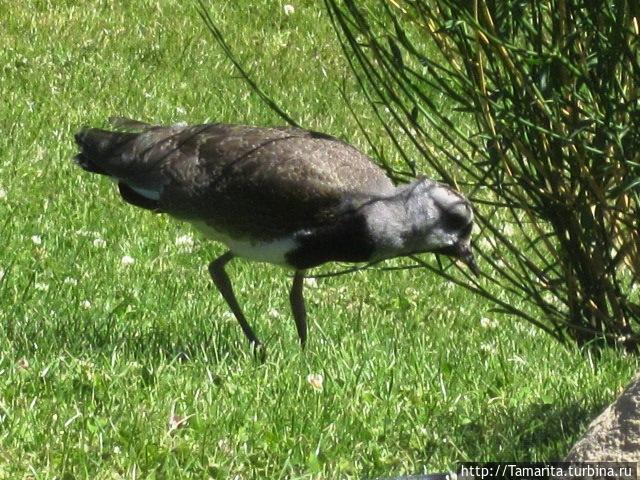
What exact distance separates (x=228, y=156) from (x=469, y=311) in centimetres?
200

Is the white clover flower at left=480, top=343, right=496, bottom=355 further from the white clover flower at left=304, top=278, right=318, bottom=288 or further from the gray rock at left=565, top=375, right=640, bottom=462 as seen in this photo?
the gray rock at left=565, top=375, right=640, bottom=462

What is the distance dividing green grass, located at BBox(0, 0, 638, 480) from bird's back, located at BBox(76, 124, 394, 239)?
546 millimetres

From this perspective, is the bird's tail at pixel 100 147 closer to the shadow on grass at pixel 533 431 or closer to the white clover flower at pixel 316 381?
the white clover flower at pixel 316 381

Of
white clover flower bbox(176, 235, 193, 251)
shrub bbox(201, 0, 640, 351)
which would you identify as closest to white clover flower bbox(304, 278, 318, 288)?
white clover flower bbox(176, 235, 193, 251)

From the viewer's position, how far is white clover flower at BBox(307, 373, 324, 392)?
545 cm

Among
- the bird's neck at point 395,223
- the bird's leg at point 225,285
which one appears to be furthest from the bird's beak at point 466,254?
the bird's leg at point 225,285

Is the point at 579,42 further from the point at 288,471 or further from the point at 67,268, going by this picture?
the point at 67,268

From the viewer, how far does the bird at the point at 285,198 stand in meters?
6.36

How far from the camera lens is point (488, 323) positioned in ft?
25.0

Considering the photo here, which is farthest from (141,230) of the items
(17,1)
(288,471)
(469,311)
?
(17,1)

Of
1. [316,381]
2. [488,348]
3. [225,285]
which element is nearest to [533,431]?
[316,381]

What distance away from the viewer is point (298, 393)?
536cm

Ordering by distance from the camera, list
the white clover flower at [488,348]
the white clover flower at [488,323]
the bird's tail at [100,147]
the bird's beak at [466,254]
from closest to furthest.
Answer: the white clover flower at [488,348] < the bird's beak at [466,254] < the bird's tail at [100,147] < the white clover flower at [488,323]

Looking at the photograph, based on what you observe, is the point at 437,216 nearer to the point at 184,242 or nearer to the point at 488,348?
the point at 488,348
